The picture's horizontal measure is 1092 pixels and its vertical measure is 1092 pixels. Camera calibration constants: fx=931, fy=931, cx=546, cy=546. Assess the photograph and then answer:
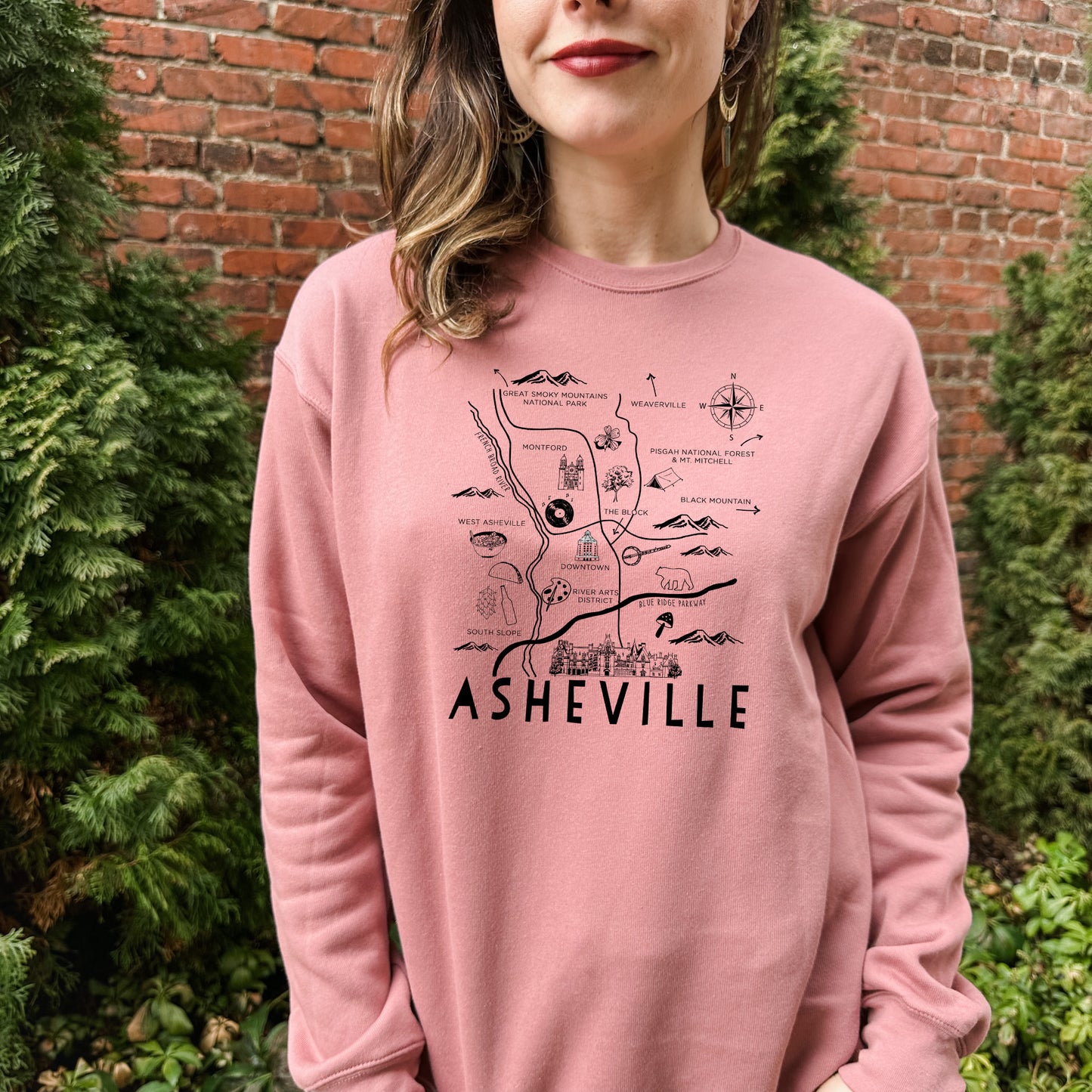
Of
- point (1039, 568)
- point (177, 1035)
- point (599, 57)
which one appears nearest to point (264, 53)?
point (599, 57)

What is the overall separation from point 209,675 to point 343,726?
4.07 feet

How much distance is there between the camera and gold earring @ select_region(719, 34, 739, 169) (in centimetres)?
126

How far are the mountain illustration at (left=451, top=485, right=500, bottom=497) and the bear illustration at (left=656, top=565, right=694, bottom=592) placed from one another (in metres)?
0.21

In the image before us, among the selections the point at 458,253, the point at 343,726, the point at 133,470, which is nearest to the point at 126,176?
the point at 133,470

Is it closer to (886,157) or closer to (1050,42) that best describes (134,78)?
(886,157)

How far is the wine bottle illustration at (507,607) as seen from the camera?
3.48 feet

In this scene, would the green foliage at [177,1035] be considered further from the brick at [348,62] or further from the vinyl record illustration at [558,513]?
the brick at [348,62]

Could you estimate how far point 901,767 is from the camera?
4.30 ft

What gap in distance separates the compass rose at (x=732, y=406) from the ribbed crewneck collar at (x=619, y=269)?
164 mm

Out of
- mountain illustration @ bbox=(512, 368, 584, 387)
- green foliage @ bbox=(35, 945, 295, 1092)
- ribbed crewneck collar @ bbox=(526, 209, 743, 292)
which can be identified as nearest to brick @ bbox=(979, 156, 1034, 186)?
ribbed crewneck collar @ bbox=(526, 209, 743, 292)

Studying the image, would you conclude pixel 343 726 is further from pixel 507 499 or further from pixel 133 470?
pixel 133 470

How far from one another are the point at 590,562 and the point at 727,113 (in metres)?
0.66

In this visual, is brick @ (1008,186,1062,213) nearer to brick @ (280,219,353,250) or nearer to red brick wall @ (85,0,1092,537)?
red brick wall @ (85,0,1092,537)

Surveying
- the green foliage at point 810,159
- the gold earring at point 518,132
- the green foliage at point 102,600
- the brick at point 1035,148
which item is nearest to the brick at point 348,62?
the green foliage at point 102,600
